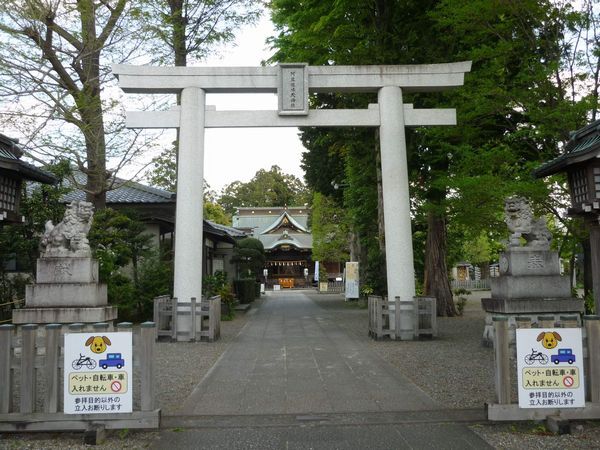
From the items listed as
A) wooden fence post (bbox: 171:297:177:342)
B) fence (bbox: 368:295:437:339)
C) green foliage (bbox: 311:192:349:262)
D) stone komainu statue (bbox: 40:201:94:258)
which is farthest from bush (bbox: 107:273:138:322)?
green foliage (bbox: 311:192:349:262)

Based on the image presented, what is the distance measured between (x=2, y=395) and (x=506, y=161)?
32.5ft

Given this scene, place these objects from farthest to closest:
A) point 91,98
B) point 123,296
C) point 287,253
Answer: point 287,253
point 123,296
point 91,98

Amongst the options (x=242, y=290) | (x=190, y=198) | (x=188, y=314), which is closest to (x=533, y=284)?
(x=188, y=314)

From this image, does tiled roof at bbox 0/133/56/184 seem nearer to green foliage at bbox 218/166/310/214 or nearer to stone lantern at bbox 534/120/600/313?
stone lantern at bbox 534/120/600/313

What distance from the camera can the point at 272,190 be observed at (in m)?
63.4

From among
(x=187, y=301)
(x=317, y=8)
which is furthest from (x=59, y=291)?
(x=317, y=8)

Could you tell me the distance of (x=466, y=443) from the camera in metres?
4.73

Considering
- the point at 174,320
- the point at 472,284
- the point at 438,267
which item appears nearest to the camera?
the point at 174,320

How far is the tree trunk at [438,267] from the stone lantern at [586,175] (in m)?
9.95

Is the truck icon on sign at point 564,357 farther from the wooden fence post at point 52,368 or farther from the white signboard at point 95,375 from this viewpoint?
the wooden fence post at point 52,368

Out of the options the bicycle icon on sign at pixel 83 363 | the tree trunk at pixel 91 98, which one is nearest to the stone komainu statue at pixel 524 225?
the bicycle icon on sign at pixel 83 363

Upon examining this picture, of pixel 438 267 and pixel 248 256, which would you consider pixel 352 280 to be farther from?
pixel 438 267

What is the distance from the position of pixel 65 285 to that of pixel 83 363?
5090 millimetres

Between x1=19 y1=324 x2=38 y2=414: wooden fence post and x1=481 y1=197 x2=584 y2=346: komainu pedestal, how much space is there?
7.95 metres
